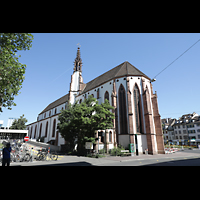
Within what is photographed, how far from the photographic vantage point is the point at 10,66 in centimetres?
763

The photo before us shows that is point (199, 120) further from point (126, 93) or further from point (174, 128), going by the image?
point (126, 93)

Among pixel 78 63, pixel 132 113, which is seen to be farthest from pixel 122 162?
pixel 78 63

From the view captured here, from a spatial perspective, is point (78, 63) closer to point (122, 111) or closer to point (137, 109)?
point (122, 111)

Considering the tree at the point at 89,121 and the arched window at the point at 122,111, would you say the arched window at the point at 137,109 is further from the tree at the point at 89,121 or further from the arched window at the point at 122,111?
the tree at the point at 89,121

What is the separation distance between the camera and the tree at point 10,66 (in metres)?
7.33

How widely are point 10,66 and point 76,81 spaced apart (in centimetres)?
3583

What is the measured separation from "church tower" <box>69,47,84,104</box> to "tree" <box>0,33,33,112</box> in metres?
32.1

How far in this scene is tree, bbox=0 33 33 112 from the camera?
24.1ft

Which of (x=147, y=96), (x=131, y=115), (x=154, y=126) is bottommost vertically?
(x=154, y=126)
